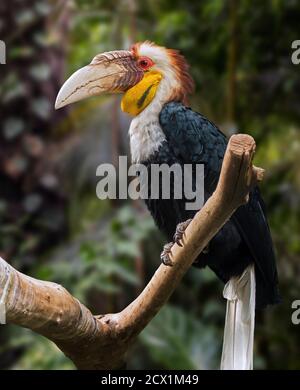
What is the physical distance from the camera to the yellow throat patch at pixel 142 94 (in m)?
2.64

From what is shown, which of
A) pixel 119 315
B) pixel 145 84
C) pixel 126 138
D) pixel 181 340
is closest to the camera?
pixel 119 315

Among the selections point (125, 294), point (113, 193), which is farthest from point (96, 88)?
point (125, 294)

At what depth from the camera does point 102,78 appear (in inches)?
99.5

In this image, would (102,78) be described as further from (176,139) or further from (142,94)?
(176,139)

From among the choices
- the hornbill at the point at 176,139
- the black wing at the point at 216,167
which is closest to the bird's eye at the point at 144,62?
the hornbill at the point at 176,139

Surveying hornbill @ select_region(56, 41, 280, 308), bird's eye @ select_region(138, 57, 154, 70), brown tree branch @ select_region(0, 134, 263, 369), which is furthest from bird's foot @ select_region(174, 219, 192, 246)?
bird's eye @ select_region(138, 57, 154, 70)

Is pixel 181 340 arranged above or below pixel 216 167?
below

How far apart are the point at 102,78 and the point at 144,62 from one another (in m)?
0.22

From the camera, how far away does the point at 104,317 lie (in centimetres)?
236

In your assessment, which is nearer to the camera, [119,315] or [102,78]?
[119,315]

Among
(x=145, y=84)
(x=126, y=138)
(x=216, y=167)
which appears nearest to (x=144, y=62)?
(x=145, y=84)

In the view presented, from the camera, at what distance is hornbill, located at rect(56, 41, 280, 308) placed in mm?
2512
